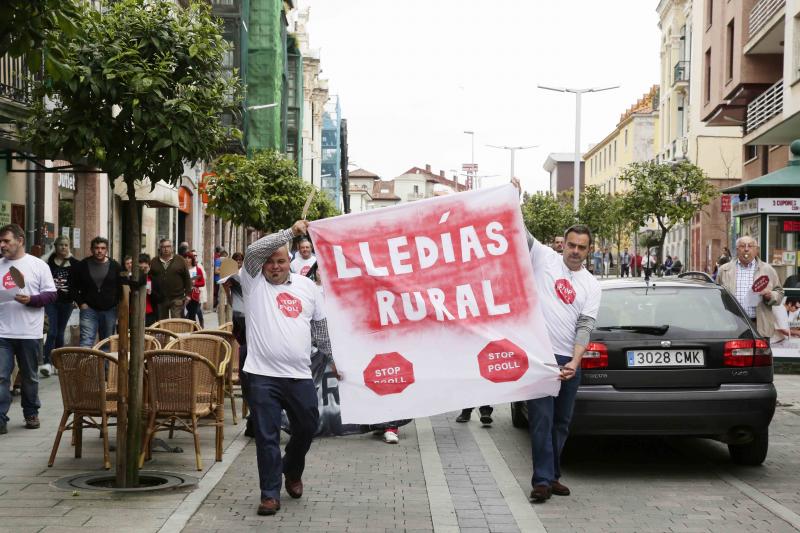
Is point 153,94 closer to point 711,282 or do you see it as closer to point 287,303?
point 287,303

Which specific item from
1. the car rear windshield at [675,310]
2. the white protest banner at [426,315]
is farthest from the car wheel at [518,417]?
the white protest banner at [426,315]

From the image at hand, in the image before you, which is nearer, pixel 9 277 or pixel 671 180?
→ pixel 9 277

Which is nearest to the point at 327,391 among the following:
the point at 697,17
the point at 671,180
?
the point at 671,180

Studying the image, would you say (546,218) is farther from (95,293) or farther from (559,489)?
(559,489)

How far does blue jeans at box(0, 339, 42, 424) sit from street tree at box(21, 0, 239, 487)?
9.40 ft

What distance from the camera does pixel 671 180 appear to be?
36.4 metres

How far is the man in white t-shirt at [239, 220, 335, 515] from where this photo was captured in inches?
289

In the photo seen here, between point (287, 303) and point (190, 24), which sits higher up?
point (190, 24)

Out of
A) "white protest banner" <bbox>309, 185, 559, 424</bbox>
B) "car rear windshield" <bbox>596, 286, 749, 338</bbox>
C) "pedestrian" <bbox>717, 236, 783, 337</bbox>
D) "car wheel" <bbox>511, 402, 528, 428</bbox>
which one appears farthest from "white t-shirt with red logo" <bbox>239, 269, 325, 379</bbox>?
"pedestrian" <bbox>717, 236, 783, 337</bbox>

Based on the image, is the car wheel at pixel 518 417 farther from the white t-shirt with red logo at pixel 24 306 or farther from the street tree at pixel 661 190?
the street tree at pixel 661 190

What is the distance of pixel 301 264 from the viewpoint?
13.8 m

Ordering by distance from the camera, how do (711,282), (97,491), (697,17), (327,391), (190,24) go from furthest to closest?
(697,17)
(327,391)
(711,282)
(190,24)
(97,491)

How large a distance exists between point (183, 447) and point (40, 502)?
2623 mm

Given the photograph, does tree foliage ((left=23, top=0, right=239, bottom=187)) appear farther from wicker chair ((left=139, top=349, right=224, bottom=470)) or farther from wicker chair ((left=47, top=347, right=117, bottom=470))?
wicker chair ((left=47, top=347, right=117, bottom=470))
